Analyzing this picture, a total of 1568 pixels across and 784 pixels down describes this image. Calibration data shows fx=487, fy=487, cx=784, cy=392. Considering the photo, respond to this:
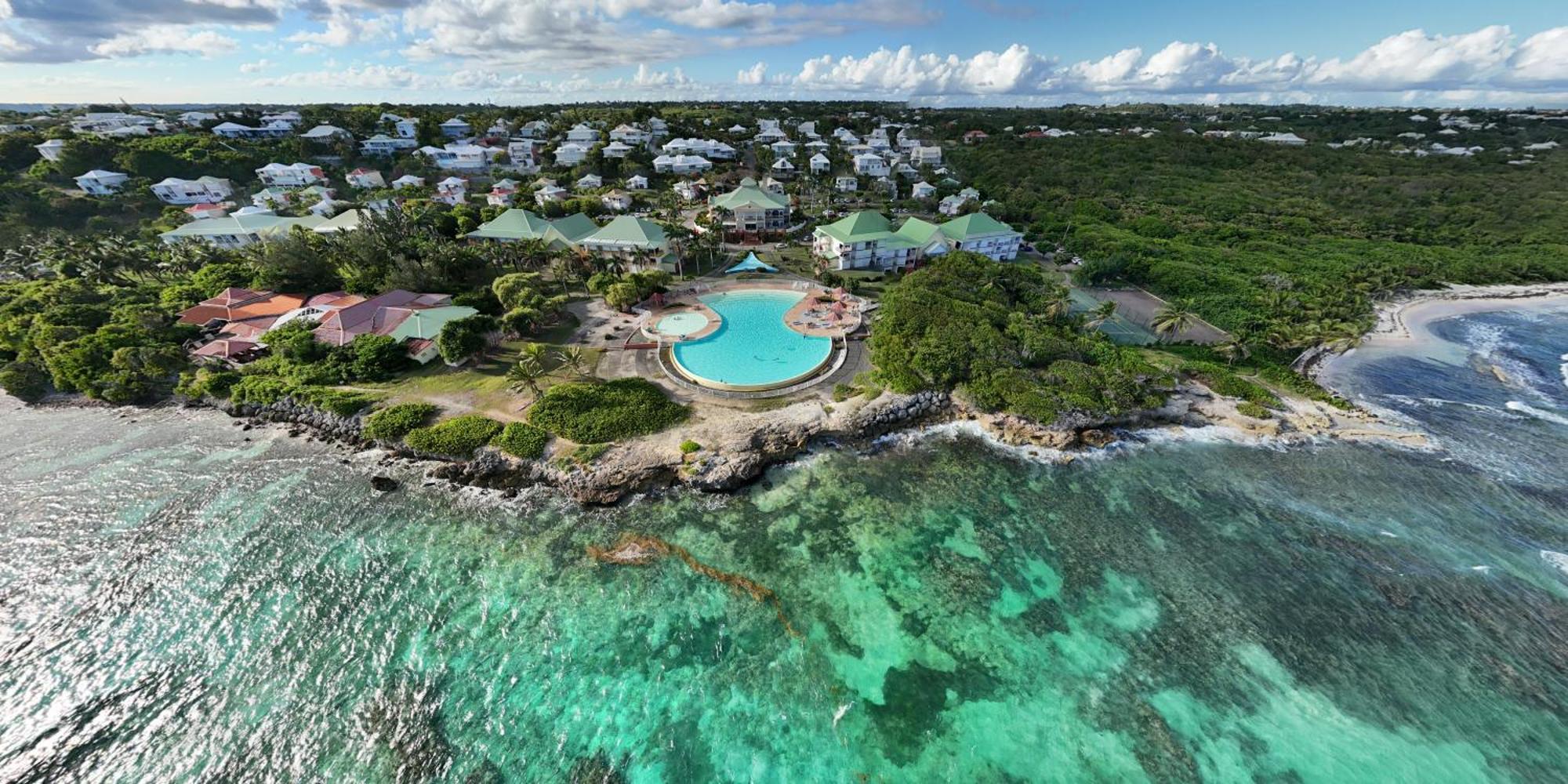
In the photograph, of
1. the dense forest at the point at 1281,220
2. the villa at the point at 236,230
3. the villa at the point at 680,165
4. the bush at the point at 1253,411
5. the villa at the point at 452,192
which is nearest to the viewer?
the bush at the point at 1253,411

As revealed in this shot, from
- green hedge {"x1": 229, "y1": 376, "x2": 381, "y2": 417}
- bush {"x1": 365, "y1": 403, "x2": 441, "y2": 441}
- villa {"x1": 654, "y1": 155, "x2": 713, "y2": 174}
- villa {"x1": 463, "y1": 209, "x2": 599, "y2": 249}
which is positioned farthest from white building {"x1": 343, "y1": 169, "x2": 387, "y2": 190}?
bush {"x1": 365, "y1": 403, "x2": 441, "y2": 441}

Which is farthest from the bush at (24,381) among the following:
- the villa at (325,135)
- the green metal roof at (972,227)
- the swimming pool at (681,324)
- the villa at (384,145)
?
the villa at (325,135)

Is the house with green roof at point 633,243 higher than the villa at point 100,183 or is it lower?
lower

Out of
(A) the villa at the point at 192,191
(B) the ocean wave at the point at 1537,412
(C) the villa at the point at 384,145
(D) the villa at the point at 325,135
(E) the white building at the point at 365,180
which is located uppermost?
(D) the villa at the point at 325,135

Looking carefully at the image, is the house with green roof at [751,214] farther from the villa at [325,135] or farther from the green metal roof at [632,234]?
the villa at [325,135]

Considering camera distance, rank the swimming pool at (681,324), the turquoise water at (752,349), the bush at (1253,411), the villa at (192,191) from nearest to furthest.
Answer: the bush at (1253,411) < the turquoise water at (752,349) < the swimming pool at (681,324) < the villa at (192,191)

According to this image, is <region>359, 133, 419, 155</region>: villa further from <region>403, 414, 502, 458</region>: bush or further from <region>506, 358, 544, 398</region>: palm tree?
<region>403, 414, 502, 458</region>: bush

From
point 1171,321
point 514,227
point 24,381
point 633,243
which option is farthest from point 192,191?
point 1171,321
